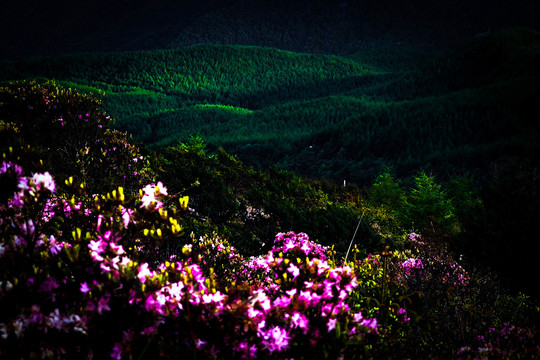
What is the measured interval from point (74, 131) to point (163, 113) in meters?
59.1

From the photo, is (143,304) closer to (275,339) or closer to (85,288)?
(85,288)

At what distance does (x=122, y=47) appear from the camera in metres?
175

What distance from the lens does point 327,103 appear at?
5591 cm

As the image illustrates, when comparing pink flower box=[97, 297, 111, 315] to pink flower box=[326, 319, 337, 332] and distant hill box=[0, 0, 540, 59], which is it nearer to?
pink flower box=[326, 319, 337, 332]

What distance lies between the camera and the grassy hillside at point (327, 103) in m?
30.2

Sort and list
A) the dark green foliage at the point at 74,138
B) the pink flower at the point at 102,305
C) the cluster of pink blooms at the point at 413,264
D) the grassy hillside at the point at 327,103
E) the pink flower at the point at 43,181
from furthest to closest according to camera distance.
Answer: the grassy hillside at the point at 327,103
the dark green foliage at the point at 74,138
the cluster of pink blooms at the point at 413,264
the pink flower at the point at 43,181
the pink flower at the point at 102,305

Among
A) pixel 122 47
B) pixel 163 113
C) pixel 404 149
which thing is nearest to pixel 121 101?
pixel 163 113

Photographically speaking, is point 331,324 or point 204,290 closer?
point 331,324

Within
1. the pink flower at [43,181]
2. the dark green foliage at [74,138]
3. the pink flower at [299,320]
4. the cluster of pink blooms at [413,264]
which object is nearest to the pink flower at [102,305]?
the pink flower at [43,181]

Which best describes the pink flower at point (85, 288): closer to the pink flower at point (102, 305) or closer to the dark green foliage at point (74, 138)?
the pink flower at point (102, 305)

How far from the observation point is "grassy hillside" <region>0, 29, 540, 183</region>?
30156mm

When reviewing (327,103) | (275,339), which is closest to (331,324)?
(275,339)

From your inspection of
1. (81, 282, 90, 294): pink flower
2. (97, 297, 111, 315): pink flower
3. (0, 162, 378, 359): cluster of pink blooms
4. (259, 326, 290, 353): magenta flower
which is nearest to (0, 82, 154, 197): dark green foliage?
(0, 162, 378, 359): cluster of pink blooms

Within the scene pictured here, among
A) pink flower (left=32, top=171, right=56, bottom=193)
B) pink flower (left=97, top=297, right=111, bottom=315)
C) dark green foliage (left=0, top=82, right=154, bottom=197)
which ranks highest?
pink flower (left=32, top=171, right=56, bottom=193)
